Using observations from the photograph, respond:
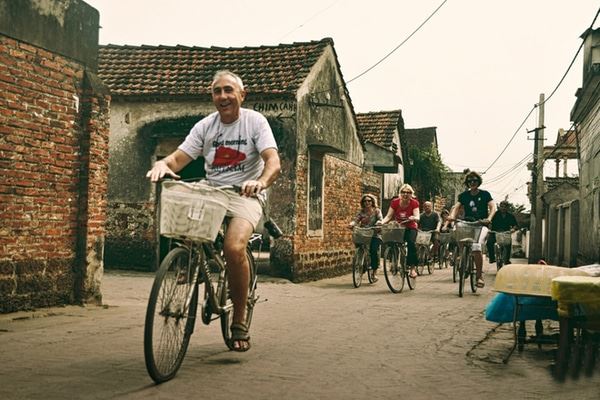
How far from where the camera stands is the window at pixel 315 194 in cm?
1617

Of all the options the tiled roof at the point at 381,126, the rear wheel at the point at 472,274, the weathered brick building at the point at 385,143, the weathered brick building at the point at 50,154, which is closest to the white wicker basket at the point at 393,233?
the rear wheel at the point at 472,274

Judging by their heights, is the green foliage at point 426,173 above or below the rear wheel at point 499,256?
above

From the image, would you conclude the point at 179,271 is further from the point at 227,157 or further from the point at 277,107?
the point at 277,107

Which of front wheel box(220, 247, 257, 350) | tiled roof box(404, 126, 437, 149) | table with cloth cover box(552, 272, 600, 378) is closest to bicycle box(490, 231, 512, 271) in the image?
table with cloth cover box(552, 272, 600, 378)

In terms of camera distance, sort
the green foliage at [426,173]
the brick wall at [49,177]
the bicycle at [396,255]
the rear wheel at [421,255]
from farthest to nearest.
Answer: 1. the green foliage at [426,173]
2. the rear wheel at [421,255]
3. the bicycle at [396,255]
4. the brick wall at [49,177]

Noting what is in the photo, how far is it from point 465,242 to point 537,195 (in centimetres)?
2092

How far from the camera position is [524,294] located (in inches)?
220

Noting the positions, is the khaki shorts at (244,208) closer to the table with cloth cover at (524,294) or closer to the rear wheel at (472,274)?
the table with cloth cover at (524,294)

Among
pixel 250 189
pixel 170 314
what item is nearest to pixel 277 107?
pixel 250 189

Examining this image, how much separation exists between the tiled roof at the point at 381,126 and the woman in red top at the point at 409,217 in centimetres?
1801

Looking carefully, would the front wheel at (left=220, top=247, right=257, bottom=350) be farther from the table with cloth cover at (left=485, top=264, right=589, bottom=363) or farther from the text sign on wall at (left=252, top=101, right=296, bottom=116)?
the text sign on wall at (left=252, top=101, right=296, bottom=116)

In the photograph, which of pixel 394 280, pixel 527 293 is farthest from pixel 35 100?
pixel 394 280

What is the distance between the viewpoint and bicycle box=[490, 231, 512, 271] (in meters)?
15.4

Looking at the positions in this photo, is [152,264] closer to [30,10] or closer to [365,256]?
[365,256]
